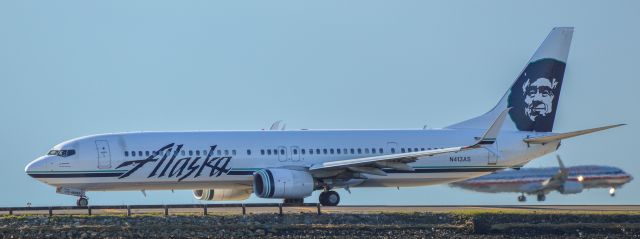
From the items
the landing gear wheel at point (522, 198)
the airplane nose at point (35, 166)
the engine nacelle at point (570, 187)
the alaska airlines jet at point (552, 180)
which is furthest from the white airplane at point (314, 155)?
the landing gear wheel at point (522, 198)

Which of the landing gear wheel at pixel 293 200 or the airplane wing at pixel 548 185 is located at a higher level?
the airplane wing at pixel 548 185

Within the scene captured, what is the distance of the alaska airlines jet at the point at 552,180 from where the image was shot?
3014 inches

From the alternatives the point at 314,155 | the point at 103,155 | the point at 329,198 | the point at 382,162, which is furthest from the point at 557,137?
the point at 103,155

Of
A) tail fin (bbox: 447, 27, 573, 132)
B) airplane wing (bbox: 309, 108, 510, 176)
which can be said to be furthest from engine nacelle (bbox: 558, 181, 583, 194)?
airplane wing (bbox: 309, 108, 510, 176)

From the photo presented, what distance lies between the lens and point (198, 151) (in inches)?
2212

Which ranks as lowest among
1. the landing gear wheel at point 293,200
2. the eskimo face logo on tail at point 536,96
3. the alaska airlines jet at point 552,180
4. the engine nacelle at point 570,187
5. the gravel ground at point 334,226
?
the gravel ground at point 334,226

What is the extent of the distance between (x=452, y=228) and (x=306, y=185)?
8.53m

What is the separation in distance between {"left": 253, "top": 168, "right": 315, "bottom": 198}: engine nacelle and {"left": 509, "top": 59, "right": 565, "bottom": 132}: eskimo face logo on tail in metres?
10.8

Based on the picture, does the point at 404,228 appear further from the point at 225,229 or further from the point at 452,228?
the point at 225,229

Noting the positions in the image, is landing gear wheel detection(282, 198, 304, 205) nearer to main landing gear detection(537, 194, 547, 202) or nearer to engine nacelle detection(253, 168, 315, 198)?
engine nacelle detection(253, 168, 315, 198)

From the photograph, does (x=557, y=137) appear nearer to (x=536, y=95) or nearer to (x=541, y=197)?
(x=536, y=95)

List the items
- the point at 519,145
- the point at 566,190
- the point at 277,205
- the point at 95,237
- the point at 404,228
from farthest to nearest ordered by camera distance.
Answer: the point at 566,190, the point at 519,145, the point at 277,205, the point at 404,228, the point at 95,237

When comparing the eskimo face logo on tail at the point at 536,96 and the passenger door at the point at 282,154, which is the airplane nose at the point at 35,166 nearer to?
the passenger door at the point at 282,154

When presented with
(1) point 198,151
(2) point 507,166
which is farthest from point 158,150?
(2) point 507,166
